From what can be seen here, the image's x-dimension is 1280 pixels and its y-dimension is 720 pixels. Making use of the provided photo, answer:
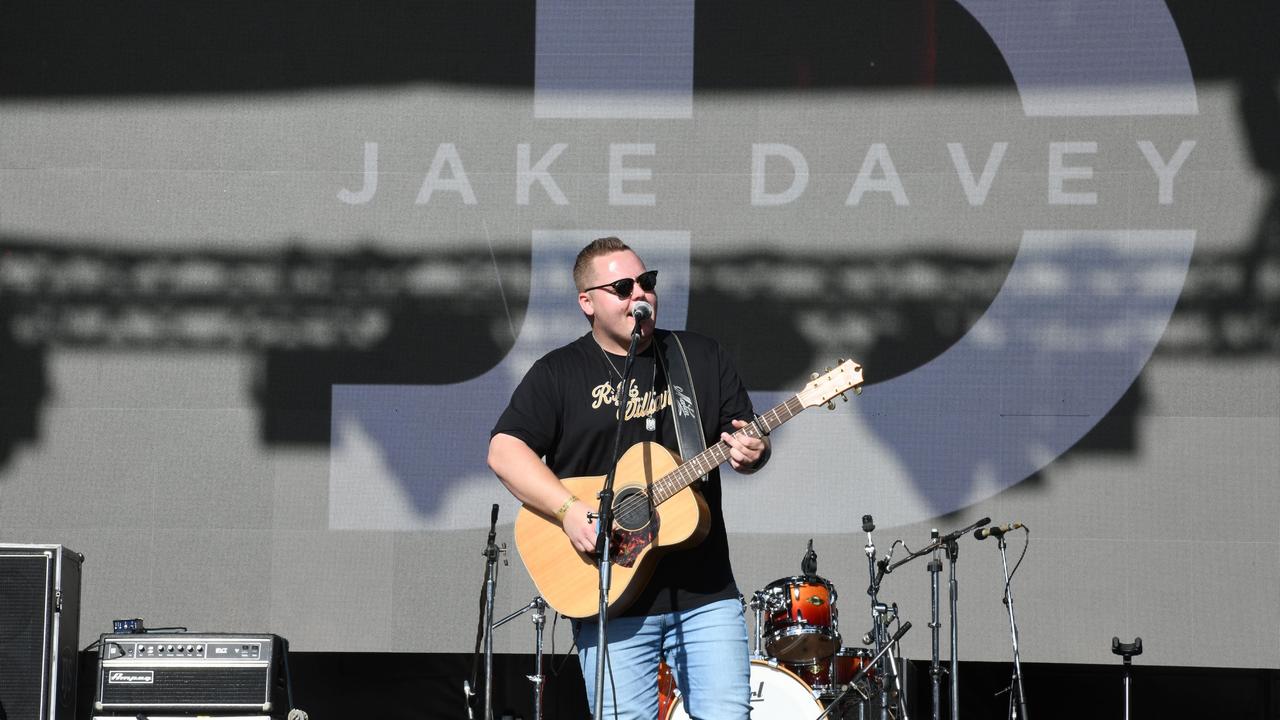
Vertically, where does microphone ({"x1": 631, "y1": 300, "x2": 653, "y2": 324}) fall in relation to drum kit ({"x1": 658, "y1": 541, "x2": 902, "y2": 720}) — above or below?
above

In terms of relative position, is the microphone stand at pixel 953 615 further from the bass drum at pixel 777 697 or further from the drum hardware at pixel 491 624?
the drum hardware at pixel 491 624

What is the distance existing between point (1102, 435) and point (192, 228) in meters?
4.13

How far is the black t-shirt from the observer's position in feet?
11.7

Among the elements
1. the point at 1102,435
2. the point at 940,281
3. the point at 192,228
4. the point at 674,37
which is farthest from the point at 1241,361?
the point at 192,228

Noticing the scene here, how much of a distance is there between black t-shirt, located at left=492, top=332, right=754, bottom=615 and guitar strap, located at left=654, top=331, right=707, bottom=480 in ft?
0.06

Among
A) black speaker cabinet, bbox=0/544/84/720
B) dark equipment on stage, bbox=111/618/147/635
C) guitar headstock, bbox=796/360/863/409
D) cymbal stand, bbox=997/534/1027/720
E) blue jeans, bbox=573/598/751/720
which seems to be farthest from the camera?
cymbal stand, bbox=997/534/1027/720

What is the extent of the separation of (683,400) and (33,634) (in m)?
2.88

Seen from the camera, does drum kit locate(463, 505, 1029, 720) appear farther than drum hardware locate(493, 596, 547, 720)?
No

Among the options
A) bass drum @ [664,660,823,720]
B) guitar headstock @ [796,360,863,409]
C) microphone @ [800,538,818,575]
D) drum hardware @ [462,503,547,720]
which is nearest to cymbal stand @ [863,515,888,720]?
microphone @ [800,538,818,575]

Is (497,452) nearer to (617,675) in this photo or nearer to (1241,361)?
(617,675)

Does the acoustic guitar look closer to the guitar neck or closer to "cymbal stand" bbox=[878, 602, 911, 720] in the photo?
the guitar neck

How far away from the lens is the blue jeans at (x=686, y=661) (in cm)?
327

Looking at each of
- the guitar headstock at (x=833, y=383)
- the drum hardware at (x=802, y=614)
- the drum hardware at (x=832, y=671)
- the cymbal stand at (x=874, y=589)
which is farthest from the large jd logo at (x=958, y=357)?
the guitar headstock at (x=833, y=383)

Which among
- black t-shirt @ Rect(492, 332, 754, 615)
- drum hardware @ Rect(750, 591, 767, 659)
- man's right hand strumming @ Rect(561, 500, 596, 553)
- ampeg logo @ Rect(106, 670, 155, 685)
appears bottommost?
ampeg logo @ Rect(106, 670, 155, 685)
